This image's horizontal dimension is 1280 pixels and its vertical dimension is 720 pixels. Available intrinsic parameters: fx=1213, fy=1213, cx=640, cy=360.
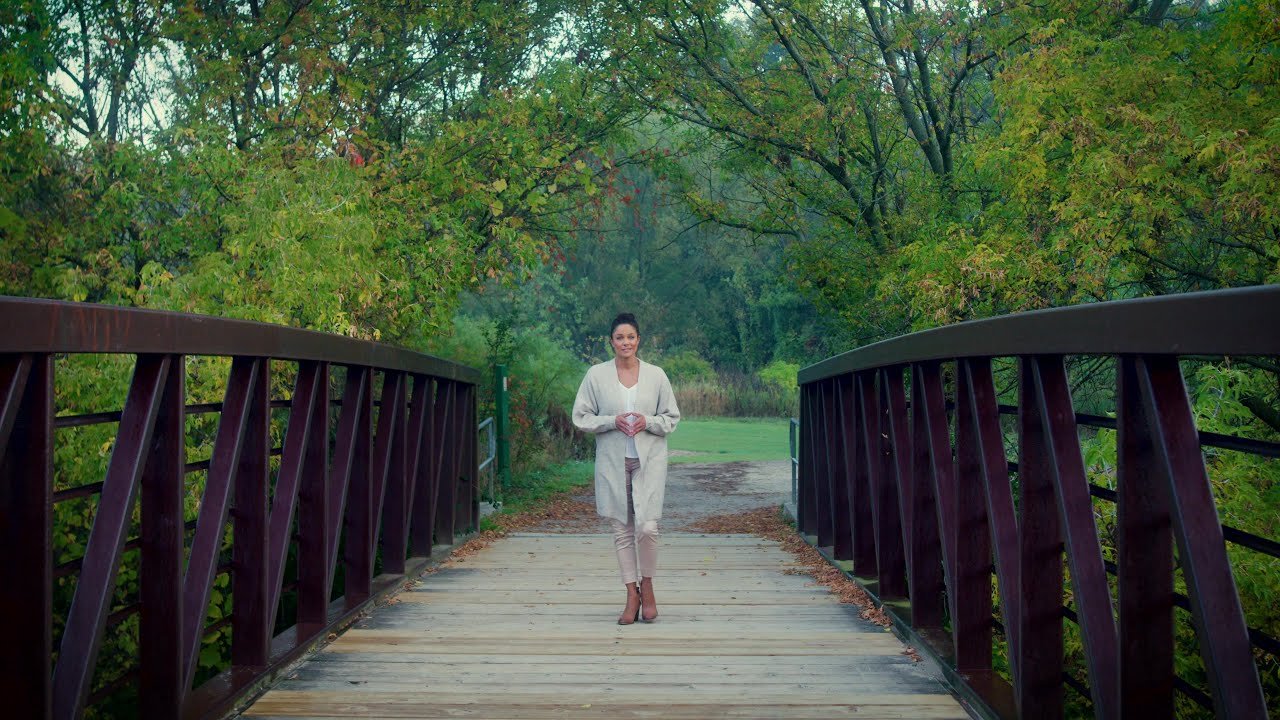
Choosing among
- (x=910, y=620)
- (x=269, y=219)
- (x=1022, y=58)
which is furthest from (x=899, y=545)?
(x=1022, y=58)

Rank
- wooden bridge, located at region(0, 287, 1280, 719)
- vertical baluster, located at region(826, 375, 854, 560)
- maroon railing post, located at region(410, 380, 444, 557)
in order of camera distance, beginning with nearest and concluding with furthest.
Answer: wooden bridge, located at region(0, 287, 1280, 719)
vertical baluster, located at region(826, 375, 854, 560)
maroon railing post, located at region(410, 380, 444, 557)

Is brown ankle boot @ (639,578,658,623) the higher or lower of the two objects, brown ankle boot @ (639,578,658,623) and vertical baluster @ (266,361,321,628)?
the lower

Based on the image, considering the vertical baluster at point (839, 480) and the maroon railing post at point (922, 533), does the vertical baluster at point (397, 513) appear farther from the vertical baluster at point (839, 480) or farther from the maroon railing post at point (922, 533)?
the maroon railing post at point (922, 533)

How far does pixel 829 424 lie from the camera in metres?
7.48

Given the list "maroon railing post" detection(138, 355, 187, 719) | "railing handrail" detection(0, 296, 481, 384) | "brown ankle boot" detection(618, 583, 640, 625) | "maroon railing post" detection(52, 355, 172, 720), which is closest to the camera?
"railing handrail" detection(0, 296, 481, 384)

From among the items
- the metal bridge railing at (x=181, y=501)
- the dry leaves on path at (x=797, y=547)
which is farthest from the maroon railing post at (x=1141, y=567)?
the metal bridge railing at (x=181, y=501)

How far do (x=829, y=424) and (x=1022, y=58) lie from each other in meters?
4.55

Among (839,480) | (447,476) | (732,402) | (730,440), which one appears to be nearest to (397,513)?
(447,476)

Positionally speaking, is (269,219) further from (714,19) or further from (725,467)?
(725,467)

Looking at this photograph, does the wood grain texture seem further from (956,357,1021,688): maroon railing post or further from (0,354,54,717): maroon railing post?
(0,354,54,717): maroon railing post

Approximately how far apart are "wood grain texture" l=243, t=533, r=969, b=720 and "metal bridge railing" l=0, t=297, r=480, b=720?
0.91 feet

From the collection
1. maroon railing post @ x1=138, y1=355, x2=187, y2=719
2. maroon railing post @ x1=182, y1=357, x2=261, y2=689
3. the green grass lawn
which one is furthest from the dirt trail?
maroon railing post @ x1=138, y1=355, x2=187, y2=719

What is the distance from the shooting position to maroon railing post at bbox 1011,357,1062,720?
349cm

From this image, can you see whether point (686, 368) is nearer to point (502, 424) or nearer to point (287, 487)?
point (502, 424)
